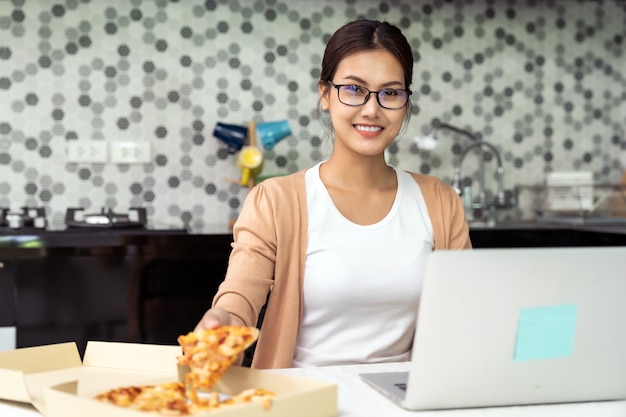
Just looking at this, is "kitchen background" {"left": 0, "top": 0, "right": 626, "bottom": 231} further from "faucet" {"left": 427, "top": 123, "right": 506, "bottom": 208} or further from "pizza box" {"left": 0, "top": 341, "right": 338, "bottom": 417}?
"pizza box" {"left": 0, "top": 341, "right": 338, "bottom": 417}

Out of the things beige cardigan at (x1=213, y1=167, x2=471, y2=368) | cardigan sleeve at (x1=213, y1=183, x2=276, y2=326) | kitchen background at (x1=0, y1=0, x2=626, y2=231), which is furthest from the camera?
kitchen background at (x1=0, y1=0, x2=626, y2=231)

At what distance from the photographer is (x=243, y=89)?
3.31 meters

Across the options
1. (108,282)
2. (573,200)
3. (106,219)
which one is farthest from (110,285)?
(573,200)

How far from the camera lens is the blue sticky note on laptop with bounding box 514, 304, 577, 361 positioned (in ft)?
3.19

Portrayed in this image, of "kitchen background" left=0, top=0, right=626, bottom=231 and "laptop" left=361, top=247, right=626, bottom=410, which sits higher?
"kitchen background" left=0, top=0, right=626, bottom=231

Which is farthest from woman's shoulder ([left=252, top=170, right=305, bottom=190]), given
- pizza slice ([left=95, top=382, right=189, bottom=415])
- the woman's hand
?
pizza slice ([left=95, top=382, right=189, bottom=415])

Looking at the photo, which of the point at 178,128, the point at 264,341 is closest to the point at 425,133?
the point at 178,128

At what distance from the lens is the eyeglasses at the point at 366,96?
5.44 ft

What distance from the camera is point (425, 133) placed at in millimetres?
3539

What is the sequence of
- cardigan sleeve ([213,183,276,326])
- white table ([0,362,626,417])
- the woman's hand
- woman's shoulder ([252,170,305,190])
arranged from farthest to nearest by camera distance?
woman's shoulder ([252,170,305,190]) → cardigan sleeve ([213,183,276,326]) → the woman's hand → white table ([0,362,626,417])

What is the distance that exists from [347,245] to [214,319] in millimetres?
499

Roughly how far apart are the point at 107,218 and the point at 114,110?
0.54m

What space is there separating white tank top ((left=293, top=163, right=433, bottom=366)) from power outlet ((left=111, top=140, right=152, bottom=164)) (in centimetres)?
169

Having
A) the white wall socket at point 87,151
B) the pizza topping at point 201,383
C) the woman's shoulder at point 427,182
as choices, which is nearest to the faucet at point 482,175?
the white wall socket at point 87,151
